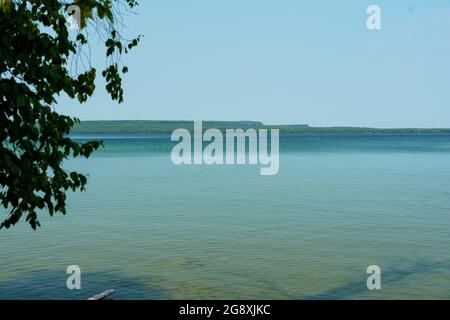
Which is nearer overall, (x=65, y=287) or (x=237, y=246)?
(x=65, y=287)

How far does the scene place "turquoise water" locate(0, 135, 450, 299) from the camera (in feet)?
55.5

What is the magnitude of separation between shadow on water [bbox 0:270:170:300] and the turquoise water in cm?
3

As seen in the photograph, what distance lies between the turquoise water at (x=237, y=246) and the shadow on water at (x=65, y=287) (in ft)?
0.09

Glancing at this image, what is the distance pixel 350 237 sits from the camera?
80.2 feet

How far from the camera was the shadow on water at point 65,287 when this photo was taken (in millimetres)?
15814

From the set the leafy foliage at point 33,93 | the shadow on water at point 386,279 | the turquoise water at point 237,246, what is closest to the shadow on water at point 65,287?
the turquoise water at point 237,246

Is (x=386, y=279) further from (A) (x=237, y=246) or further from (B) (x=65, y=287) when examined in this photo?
(B) (x=65, y=287)

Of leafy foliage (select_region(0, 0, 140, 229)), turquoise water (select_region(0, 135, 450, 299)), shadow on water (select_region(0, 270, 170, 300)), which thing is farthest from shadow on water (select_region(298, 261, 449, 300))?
leafy foliage (select_region(0, 0, 140, 229))

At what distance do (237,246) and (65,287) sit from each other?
7.56 m

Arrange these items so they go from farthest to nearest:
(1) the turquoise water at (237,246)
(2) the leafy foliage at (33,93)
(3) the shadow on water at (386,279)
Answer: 1. (1) the turquoise water at (237,246)
2. (3) the shadow on water at (386,279)
3. (2) the leafy foliage at (33,93)

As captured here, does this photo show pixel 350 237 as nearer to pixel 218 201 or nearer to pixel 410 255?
pixel 410 255

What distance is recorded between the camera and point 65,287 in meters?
16.5

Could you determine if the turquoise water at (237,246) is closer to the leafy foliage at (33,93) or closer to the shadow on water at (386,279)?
the shadow on water at (386,279)

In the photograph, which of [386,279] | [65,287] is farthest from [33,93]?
[386,279]
